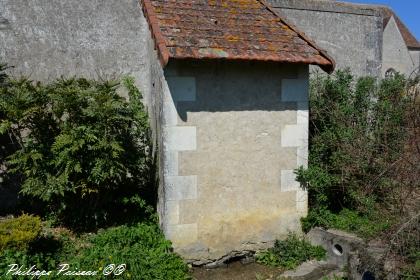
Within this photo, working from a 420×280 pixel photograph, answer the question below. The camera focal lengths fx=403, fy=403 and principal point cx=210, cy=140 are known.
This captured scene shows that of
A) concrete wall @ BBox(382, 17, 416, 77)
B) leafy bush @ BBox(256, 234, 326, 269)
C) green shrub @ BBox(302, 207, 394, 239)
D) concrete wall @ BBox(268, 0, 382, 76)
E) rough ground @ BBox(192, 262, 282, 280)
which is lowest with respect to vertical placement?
rough ground @ BBox(192, 262, 282, 280)

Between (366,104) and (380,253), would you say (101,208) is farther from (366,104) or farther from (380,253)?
(366,104)

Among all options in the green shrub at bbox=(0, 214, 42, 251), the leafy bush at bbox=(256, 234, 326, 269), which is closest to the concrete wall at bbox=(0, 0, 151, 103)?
the green shrub at bbox=(0, 214, 42, 251)

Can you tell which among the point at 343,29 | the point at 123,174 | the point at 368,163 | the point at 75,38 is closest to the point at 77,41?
the point at 75,38

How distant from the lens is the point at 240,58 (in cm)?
536

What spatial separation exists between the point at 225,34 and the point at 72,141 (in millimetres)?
2601

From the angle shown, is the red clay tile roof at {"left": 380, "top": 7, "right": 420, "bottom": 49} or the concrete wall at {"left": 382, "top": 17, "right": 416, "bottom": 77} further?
the red clay tile roof at {"left": 380, "top": 7, "right": 420, "bottom": 49}

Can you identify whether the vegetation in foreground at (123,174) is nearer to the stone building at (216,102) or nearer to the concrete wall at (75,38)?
the stone building at (216,102)

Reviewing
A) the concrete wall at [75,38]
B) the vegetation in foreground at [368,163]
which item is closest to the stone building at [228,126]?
the vegetation in foreground at [368,163]

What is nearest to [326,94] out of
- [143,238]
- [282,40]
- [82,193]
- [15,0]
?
[282,40]

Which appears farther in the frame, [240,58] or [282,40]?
[282,40]

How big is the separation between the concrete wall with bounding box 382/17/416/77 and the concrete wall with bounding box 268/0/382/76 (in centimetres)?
1285

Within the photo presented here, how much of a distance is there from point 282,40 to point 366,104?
7.03 feet

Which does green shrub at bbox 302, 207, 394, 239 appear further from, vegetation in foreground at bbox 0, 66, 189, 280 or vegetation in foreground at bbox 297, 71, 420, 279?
vegetation in foreground at bbox 0, 66, 189, 280

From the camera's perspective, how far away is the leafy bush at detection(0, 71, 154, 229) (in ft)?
18.1
